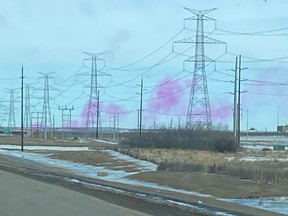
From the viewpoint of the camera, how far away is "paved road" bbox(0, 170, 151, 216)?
16531mm

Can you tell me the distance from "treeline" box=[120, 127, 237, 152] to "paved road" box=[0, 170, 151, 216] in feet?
152

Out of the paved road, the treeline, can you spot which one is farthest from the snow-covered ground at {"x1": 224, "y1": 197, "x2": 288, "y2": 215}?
the treeline

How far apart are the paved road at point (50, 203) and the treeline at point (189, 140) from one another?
4623 centimetres

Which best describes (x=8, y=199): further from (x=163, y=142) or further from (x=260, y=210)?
(x=163, y=142)

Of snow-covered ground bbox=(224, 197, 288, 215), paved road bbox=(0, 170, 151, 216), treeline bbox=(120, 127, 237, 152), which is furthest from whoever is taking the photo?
treeline bbox=(120, 127, 237, 152)

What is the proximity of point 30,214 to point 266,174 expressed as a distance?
16.9m

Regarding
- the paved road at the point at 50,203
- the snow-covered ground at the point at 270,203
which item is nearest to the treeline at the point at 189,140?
the paved road at the point at 50,203

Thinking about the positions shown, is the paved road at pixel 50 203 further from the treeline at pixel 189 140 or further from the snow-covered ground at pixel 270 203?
the treeline at pixel 189 140

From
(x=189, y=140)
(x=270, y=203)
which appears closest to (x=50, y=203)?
(x=270, y=203)

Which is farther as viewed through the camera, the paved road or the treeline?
the treeline

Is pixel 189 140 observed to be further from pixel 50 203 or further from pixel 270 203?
pixel 50 203

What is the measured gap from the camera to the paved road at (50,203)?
16.5m

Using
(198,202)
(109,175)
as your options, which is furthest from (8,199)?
(109,175)

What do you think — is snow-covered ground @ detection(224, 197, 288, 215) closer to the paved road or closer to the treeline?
the paved road
